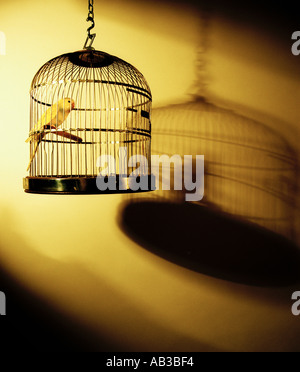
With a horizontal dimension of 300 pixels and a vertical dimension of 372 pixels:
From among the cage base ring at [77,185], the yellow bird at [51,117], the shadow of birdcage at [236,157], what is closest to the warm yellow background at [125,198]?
the shadow of birdcage at [236,157]

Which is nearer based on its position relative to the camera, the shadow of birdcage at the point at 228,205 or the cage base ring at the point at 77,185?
the cage base ring at the point at 77,185

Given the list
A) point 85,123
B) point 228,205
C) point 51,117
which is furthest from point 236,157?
point 51,117

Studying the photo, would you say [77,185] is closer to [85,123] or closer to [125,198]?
[85,123]

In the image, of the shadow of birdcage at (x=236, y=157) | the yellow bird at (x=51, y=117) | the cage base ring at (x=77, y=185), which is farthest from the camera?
the shadow of birdcage at (x=236, y=157)

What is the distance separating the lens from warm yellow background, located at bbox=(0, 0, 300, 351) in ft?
4.94

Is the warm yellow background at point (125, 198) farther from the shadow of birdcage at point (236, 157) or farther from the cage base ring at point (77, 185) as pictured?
the cage base ring at point (77, 185)

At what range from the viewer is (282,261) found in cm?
151

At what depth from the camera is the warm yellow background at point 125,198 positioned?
1506 mm

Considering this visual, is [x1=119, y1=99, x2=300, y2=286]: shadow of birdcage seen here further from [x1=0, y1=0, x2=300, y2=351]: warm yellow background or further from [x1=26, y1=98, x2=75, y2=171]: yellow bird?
[x1=26, y1=98, x2=75, y2=171]: yellow bird

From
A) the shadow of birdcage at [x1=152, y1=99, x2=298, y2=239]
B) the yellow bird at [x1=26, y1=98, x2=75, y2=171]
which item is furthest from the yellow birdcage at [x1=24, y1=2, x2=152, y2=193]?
the shadow of birdcage at [x1=152, y1=99, x2=298, y2=239]

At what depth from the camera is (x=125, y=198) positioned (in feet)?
5.10

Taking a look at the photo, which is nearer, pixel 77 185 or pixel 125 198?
pixel 77 185

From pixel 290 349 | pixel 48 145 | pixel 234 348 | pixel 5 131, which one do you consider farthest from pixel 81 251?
pixel 290 349
